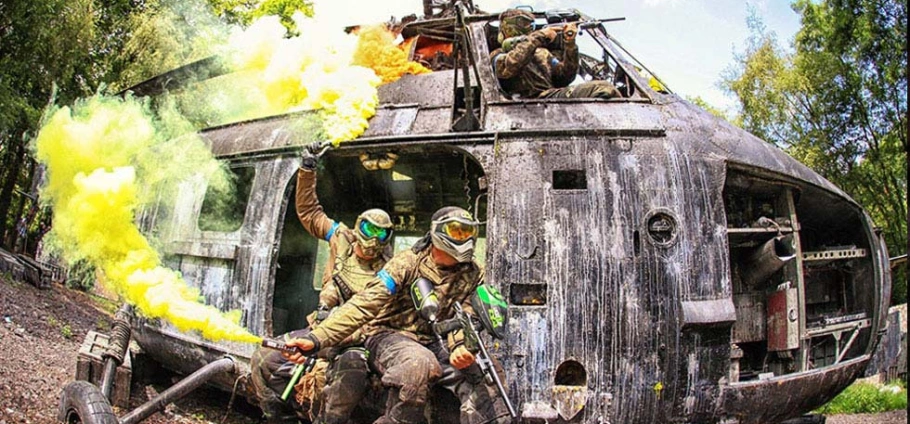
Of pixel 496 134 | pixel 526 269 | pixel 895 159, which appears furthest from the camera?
pixel 895 159

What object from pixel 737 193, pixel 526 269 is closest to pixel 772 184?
pixel 737 193

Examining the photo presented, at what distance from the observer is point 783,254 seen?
5621mm

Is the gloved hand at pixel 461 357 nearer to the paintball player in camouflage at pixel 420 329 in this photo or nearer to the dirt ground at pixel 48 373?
the paintball player in camouflage at pixel 420 329

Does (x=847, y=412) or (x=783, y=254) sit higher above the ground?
(x=783, y=254)

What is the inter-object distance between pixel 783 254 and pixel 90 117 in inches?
277

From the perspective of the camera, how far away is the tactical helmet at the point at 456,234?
5031mm

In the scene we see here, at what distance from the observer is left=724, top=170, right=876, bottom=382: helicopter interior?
18.5ft

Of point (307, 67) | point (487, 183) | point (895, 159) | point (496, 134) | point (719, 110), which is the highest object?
point (719, 110)

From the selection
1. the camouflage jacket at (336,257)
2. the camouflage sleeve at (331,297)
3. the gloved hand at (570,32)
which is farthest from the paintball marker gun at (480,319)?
the gloved hand at (570,32)

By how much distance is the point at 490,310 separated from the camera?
15.5ft

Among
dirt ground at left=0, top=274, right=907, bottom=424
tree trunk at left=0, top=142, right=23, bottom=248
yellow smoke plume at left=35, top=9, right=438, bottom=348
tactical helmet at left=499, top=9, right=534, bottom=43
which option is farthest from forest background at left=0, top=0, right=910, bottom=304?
tactical helmet at left=499, top=9, right=534, bottom=43

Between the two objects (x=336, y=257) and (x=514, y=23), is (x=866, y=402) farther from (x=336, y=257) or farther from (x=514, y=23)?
(x=336, y=257)

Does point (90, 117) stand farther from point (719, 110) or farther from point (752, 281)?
point (719, 110)

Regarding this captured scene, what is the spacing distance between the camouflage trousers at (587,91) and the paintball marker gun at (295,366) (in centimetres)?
302
